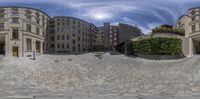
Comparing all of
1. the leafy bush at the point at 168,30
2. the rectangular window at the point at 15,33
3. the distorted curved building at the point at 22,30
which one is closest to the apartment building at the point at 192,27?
the leafy bush at the point at 168,30

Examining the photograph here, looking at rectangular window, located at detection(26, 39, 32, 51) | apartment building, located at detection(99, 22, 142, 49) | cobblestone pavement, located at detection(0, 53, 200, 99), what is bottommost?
cobblestone pavement, located at detection(0, 53, 200, 99)

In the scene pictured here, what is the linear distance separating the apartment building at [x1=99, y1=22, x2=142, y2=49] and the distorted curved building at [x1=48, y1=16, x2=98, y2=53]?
0.55 ft

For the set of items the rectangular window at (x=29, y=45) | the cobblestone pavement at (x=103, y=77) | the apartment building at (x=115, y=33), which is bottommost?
the cobblestone pavement at (x=103, y=77)

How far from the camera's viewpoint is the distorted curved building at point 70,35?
402 centimetres

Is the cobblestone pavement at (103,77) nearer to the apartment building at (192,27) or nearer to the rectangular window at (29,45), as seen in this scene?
the apartment building at (192,27)

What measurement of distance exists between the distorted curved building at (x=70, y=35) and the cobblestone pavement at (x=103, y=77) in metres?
3.30

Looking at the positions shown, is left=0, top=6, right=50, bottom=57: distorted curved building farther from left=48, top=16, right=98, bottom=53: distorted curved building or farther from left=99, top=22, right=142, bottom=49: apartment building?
left=99, top=22, right=142, bottom=49: apartment building

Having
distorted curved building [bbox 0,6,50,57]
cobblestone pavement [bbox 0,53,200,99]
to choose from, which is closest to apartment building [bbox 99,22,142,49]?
distorted curved building [bbox 0,6,50,57]

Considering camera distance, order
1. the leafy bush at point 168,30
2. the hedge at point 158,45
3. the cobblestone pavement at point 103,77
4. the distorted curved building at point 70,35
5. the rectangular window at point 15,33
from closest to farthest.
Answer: the distorted curved building at point 70,35, the leafy bush at point 168,30, the rectangular window at point 15,33, the hedge at point 158,45, the cobblestone pavement at point 103,77

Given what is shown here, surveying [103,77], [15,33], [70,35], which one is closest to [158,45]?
[103,77]

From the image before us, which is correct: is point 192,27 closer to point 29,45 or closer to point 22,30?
point 29,45

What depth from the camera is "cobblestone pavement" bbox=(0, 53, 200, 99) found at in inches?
308

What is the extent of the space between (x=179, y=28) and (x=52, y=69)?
252 inches

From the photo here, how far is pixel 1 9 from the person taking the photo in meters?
4.29
